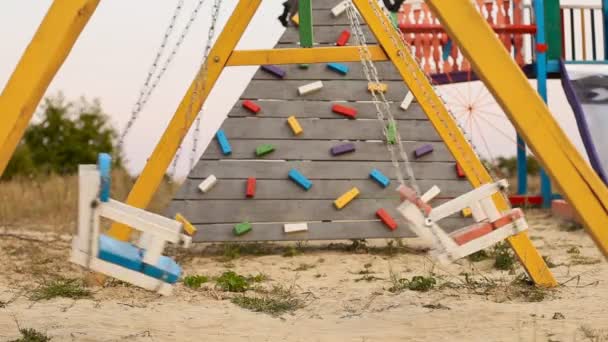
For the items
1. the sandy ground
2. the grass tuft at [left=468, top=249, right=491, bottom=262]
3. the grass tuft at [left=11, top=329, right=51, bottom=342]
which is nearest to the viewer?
the grass tuft at [left=11, top=329, right=51, bottom=342]

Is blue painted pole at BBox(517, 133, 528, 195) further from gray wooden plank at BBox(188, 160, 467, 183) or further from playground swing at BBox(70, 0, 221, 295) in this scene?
playground swing at BBox(70, 0, 221, 295)

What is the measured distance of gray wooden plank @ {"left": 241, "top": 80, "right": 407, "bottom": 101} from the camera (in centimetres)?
644

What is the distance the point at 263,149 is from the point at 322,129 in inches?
19.3

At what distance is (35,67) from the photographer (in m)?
2.75

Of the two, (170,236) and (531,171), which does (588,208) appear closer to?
(170,236)

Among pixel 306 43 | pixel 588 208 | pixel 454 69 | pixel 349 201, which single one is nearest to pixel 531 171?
pixel 454 69

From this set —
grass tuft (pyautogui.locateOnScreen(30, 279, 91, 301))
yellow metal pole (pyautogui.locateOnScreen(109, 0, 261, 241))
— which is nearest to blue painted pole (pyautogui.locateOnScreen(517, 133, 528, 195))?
yellow metal pole (pyautogui.locateOnScreen(109, 0, 261, 241))

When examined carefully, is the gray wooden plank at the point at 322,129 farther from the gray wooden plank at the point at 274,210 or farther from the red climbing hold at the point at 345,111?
the gray wooden plank at the point at 274,210

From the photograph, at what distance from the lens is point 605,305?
390cm

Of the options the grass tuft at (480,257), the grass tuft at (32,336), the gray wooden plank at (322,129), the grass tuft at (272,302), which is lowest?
the grass tuft at (480,257)

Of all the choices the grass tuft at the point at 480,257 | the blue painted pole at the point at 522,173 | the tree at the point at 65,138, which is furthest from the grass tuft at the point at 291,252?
the tree at the point at 65,138

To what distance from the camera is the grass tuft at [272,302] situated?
4027 millimetres

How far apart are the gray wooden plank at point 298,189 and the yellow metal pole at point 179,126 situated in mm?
1440

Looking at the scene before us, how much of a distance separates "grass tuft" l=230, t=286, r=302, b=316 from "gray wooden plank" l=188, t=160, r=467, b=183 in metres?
1.97
